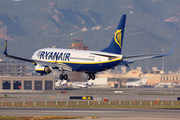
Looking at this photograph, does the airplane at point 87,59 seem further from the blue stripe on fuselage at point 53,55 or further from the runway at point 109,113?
the runway at point 109,113

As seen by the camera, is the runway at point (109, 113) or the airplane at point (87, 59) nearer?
the airplane at point (87, 59)

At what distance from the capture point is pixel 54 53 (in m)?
91.8

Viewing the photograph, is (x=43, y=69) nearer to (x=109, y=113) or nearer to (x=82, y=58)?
(x=82, y=58)

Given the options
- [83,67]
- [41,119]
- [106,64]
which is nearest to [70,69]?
[83,67]

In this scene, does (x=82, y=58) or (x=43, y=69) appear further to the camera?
(x=43, y=69)

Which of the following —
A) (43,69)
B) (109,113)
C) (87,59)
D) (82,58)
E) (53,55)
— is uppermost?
(53,55)

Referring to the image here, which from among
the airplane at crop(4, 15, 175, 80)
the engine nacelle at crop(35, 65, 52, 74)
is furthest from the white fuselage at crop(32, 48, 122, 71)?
the engine nacelle at crop(35, 65, 52, 74)

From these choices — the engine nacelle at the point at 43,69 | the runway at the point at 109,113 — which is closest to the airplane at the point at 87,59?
A: the engine nacelle at the point at 43,69

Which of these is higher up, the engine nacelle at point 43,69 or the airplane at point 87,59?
the airplane at point 87,59

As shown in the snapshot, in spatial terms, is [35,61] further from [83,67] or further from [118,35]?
[118,35]

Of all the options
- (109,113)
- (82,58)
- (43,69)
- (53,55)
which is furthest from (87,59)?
(109,113)

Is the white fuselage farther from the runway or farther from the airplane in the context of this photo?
the runway

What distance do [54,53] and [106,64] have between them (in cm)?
1305

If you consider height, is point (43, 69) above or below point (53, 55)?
below
